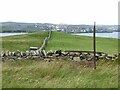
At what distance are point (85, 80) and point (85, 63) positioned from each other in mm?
2674

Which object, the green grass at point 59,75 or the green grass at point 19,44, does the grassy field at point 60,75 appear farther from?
the green grass at point 19,44

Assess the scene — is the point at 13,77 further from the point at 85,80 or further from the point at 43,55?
the point at 43,55

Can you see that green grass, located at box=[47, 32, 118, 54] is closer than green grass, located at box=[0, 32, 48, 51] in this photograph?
No

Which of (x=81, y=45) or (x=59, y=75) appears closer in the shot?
(x=59, y=75)

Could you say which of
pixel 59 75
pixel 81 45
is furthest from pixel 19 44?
pixel 59 75

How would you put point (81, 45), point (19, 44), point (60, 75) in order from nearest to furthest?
point (60, 75) → point (19, 44) → point (81, 45)

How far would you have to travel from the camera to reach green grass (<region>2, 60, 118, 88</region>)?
1086 centimetres

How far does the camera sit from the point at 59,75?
12.2 meters

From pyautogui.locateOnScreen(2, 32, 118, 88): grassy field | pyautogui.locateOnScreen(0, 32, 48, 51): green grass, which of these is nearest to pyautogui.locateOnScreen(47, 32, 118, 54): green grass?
pyautogui.locateOnScreen(0, 32, 48, 51): green grass

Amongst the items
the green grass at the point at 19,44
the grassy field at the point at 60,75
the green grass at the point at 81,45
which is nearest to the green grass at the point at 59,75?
the grassy field at the point at 60,75

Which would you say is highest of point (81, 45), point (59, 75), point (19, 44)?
point (59, 75)

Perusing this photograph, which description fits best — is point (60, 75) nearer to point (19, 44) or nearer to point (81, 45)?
point (19, 44)

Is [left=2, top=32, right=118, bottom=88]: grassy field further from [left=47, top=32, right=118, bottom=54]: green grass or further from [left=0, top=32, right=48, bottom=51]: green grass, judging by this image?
[left=0, top=32, right=48, bottom=51]: green grass

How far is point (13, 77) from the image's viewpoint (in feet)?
39.7
